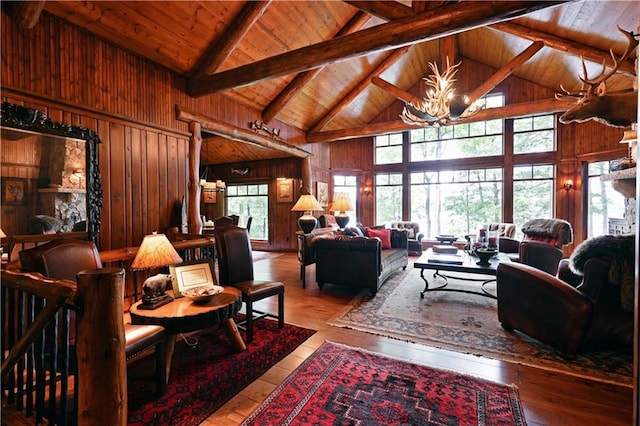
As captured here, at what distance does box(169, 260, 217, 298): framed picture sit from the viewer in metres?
2.21

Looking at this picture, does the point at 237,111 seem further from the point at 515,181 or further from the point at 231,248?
the point at 515,181

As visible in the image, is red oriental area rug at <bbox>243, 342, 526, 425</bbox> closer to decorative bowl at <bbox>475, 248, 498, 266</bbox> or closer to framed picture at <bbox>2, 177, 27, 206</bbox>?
decorative bowl at <bbox>475, 248, 498, 266</bbox>

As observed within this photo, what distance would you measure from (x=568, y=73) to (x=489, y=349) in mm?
6549

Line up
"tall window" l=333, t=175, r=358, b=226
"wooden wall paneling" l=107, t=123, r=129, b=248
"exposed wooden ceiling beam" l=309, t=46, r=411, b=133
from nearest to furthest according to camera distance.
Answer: "wooden wall paneling" l=107, t=123, r=129, b=248 < "exposed wooden ceiling beam" l=309, t=46, r=411, b=133 < "tall window" l=333, t=175, r=358, b=226

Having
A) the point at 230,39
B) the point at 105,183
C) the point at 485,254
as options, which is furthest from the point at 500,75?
the point at 105,183

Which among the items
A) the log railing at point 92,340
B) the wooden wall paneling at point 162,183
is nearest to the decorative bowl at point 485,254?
the log railing at point 92,340

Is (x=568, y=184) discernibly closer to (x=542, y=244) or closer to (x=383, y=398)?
(x=542, y=244)

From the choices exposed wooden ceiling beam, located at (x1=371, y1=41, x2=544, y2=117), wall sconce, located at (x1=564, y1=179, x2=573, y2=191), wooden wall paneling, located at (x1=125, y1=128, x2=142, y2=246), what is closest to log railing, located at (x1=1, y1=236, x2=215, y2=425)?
wooden wall paneling, located at (x1=125, y1=128, x2=142, y2=246)

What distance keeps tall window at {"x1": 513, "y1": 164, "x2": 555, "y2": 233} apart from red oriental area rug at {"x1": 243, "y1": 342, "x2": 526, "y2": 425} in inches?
275

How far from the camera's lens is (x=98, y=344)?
1.25 m

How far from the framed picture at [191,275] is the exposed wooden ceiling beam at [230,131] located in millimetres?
2898

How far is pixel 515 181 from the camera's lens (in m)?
7.51

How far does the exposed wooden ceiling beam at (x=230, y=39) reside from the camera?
3.83 meters

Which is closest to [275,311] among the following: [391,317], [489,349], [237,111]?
[391,317]
